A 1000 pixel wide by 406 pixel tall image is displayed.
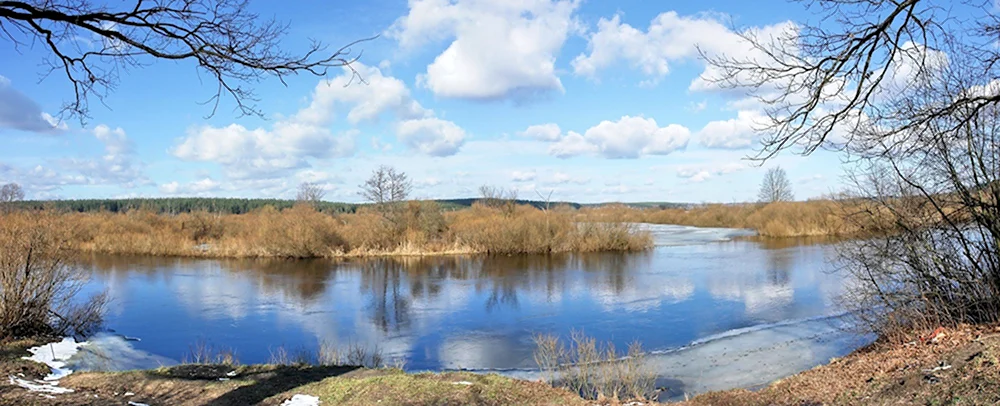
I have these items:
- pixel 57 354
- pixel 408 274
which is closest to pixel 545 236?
pixel 408 274

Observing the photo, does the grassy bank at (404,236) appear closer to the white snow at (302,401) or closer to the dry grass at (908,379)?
the dry grass at (908,379)

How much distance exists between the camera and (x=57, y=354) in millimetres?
11219

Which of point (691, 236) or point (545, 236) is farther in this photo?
point (691, 236)

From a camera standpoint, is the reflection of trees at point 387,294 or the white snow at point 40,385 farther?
the reflection of trees at point 387,294

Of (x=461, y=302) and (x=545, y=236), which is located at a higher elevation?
(x=545, y=236)

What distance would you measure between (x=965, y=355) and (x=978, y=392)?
1.30m

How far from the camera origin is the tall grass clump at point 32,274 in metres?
11.9

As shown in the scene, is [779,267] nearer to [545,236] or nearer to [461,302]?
[461,302]

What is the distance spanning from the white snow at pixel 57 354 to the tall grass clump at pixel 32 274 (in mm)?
668

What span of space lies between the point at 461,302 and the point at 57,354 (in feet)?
33.3

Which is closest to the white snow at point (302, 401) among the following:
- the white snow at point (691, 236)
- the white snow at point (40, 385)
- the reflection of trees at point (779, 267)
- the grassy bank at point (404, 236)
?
the white snow at point (40, 385)

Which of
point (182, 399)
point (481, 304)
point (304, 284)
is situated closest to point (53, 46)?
point (182, 399)

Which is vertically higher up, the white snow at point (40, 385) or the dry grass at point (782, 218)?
the dry grass at point (782, 218)

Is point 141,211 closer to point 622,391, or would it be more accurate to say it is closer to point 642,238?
point 642,238
